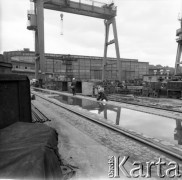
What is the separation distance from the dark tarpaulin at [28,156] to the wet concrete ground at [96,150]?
31.6 inches

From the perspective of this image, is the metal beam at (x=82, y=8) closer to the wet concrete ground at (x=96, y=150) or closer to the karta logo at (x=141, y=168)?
the wet concrete ground at (x=96, y=150)

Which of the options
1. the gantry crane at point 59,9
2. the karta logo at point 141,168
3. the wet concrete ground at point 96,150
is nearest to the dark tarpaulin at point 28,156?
the wet concrete ground at point 96,150

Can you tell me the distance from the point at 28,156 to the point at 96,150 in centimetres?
202

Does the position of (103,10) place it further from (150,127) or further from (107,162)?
(107,162)

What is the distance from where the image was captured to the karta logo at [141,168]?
2836mm

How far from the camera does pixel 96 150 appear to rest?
381 cm

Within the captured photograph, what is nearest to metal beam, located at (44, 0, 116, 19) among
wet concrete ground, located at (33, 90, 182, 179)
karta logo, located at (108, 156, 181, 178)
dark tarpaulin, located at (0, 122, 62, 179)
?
wet concrete ground, located at (33, 90, 182, 179)

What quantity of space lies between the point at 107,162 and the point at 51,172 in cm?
146

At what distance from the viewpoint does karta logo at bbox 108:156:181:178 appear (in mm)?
2836

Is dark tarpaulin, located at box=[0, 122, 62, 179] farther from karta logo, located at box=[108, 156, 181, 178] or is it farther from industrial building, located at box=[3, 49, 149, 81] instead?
industrial building, located at box=[3, 49, 149, 81]

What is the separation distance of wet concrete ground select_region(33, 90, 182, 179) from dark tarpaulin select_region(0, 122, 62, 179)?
803 mm

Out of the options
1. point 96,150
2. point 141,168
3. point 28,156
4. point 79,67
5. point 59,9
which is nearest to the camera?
point 28,156

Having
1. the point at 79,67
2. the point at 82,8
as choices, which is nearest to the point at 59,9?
the point at 82,8

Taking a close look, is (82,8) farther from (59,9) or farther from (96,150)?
(96,150)
